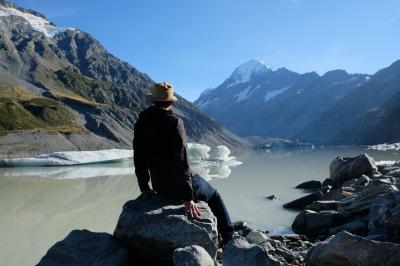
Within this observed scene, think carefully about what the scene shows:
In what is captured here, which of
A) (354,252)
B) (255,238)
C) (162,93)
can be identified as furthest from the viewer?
(255,238)

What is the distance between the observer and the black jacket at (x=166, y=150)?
28.5ft

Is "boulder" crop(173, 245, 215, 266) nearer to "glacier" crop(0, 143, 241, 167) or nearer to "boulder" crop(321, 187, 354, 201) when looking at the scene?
"boulder" crop(321, 187, 354, 201)

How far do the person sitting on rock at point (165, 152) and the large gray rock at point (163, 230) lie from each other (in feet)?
0.75

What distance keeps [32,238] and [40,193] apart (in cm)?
1850

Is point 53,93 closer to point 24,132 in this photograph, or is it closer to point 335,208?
point 24,132

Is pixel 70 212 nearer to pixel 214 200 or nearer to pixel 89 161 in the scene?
pixel 214 200

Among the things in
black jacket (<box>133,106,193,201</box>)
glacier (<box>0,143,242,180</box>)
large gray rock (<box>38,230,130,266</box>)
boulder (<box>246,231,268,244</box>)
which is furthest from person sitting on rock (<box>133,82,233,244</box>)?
glacier (<box>0,143,242,180</box>)

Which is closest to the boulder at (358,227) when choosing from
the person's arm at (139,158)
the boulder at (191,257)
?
the person's arm at (139,158)

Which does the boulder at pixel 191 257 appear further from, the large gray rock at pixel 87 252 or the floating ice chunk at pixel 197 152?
the floating ice chunk at pixel 197 152

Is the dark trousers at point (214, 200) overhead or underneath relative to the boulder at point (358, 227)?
overhead

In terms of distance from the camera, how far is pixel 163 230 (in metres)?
8.36

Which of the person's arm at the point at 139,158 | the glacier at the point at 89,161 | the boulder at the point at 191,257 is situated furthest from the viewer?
the glacier at the point at 89,161

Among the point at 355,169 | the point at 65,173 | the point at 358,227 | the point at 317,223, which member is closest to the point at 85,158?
the point at 65,173

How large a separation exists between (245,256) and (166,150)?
2467 millimetres
